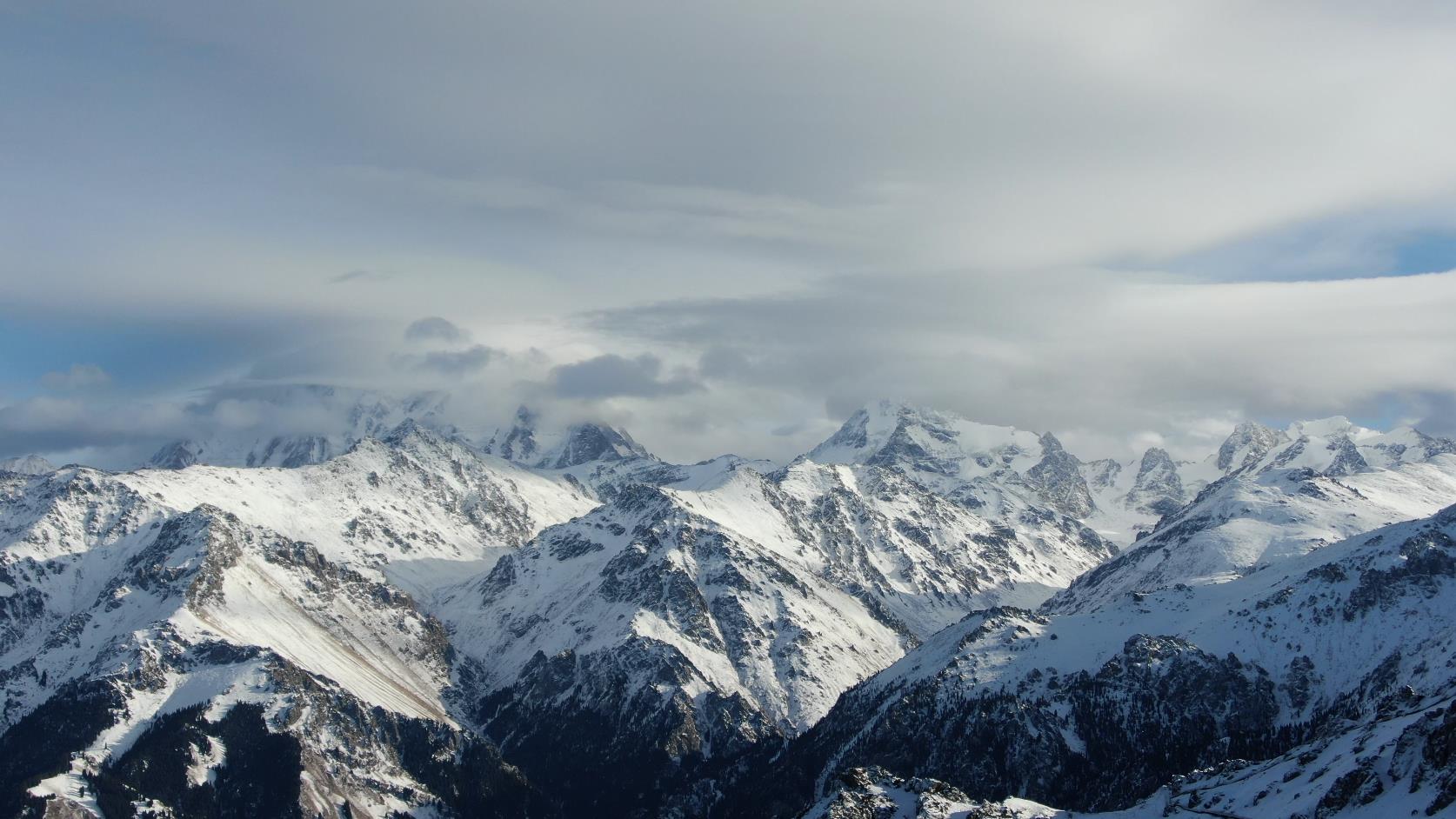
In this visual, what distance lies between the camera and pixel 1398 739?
554 ft

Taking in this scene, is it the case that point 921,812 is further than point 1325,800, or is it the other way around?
point 921,812

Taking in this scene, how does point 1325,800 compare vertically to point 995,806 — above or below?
above

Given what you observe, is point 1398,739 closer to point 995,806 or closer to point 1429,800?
point 1429,800

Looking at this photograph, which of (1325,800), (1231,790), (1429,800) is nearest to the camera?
(1429,800)

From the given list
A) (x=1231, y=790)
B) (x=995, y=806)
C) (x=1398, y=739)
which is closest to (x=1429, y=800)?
(x=1398, y=739)

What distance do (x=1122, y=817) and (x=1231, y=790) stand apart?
17705 mm

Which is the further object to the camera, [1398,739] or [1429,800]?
[1398,739]

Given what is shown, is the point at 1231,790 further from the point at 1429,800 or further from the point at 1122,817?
the point at 1429,800

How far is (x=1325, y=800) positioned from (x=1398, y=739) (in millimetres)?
13203

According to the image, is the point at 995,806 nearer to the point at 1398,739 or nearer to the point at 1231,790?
the point at 1231,790

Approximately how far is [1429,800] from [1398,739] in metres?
17.7

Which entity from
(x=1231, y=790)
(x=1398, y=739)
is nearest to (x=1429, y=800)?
(x=1398, y=739)

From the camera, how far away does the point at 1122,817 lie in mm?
199875

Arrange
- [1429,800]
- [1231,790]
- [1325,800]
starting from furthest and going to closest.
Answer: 1. [1231,790]
2. [1325,800]
3. [1429,800]
